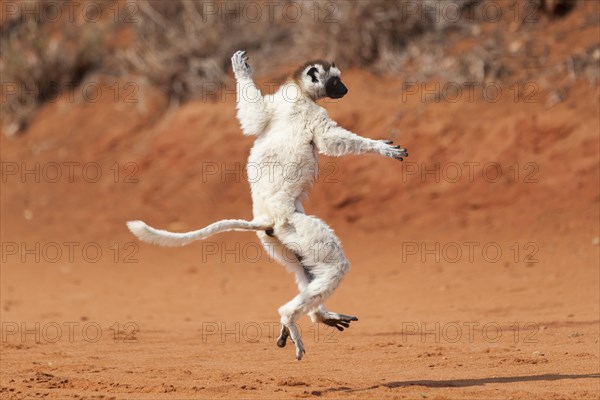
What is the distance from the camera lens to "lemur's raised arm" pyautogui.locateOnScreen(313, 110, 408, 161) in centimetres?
641

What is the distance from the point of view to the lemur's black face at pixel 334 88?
23.0ft

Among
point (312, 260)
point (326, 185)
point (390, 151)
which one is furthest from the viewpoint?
point (326, 185)

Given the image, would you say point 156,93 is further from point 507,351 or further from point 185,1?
point 507,351

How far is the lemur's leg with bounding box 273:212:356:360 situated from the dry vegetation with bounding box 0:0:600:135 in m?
8.46

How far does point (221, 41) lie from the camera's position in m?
17.2

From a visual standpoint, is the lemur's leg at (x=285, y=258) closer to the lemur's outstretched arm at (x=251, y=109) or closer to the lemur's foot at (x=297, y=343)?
the lemur's foot at (x=297, y=343)

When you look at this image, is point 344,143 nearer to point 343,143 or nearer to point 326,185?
point 343,143

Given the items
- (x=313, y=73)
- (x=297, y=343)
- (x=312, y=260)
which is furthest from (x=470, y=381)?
(x=313, y=73)

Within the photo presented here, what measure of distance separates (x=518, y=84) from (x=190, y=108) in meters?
5.67

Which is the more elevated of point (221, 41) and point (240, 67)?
point (221, 41)

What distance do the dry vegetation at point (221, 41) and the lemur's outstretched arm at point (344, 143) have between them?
8.18 metres

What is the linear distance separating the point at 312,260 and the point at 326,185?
7694 millimetres

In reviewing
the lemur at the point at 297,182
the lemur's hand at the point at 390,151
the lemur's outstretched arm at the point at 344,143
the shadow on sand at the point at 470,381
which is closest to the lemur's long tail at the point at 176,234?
the lemur at the point at 297,182

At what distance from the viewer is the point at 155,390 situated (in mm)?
6699
